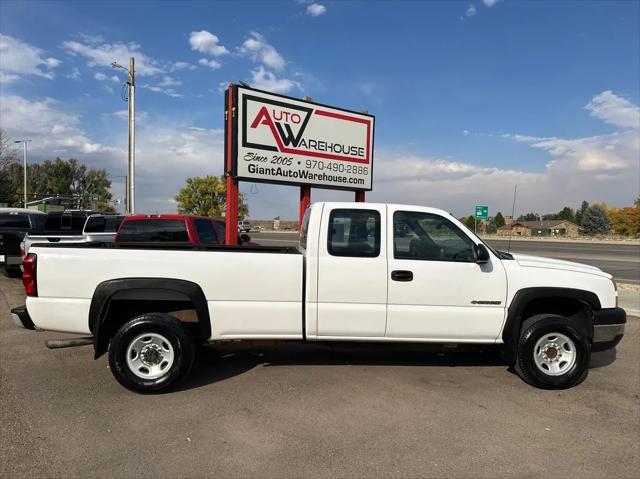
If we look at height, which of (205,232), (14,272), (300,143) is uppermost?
(300,143)

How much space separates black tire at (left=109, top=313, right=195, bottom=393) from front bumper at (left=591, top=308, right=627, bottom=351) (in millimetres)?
4204

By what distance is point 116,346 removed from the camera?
4.40 metres

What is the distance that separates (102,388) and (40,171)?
86.9 meters

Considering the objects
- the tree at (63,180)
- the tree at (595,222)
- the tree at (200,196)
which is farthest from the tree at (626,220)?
the tree at (63,180)

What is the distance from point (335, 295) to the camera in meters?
4.62

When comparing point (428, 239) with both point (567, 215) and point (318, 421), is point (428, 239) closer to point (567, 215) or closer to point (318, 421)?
point (318, 421)

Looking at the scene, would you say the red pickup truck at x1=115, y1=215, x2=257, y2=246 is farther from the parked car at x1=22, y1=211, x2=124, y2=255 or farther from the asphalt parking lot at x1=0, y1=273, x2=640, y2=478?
the asphalt parking lot at x1=0, y1=273, x2=640, y2=478

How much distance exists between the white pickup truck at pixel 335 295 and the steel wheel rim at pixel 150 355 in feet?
0.04

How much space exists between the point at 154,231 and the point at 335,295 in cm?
511

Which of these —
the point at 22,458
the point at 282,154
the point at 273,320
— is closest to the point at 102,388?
the point at 22,458

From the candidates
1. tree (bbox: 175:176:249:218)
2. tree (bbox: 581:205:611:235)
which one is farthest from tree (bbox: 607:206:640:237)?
tree (bbox: 175:176:249:218)

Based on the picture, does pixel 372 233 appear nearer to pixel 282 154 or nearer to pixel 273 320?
pixel 273 320

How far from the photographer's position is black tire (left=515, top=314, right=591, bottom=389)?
4.76 meters

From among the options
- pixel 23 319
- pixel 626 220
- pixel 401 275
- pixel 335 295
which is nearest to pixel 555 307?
pixel 401 275
